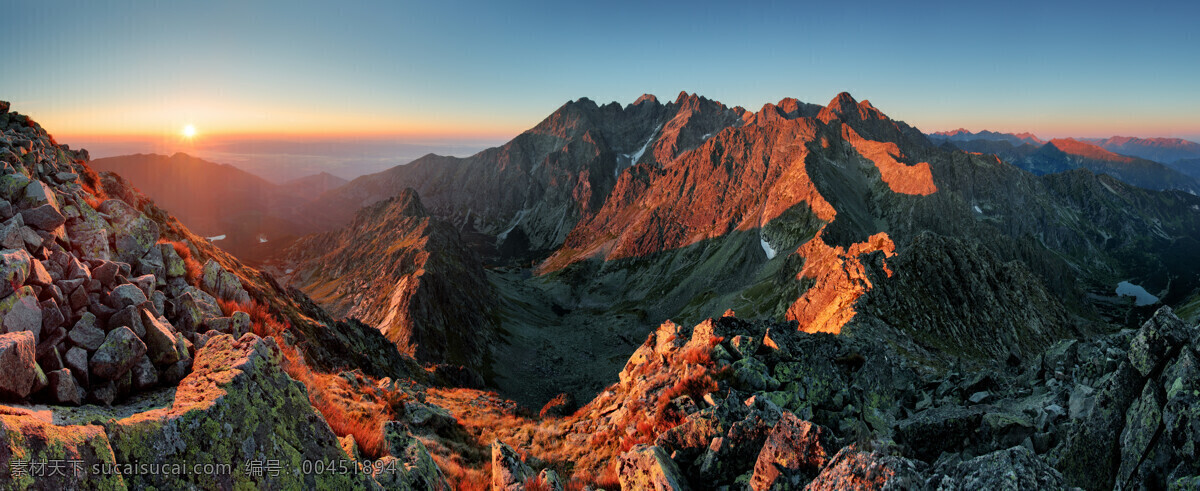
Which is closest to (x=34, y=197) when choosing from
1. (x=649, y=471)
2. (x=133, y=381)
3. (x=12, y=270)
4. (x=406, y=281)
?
(x=12, y=270)

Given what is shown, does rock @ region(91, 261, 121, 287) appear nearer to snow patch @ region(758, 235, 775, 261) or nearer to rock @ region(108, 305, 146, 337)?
rock @ region(108, 305, 146, 337)

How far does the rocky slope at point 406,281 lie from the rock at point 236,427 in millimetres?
71448

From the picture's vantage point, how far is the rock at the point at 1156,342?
1212 centimetres

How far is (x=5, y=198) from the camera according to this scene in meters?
11.2

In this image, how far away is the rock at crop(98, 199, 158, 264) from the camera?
1355 centimetres

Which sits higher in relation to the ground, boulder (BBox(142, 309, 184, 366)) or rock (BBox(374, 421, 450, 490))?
boulder (BBox(142, 309, 184, 366))

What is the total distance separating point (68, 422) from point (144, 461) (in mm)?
1859

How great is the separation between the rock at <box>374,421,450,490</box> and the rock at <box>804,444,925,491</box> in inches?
326

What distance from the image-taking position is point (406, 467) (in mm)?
10438

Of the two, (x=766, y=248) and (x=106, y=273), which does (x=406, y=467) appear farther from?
(x=766, y=248)

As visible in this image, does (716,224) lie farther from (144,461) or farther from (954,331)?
(144,461)

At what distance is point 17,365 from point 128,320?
2660 millimetres

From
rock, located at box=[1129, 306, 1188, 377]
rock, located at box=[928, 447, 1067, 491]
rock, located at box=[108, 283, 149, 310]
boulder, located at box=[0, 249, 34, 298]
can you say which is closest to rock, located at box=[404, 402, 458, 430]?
rock, located at box=[108, 283, 149, 310]

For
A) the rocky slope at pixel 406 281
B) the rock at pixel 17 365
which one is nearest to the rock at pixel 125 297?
the rock at pixel 17 365
